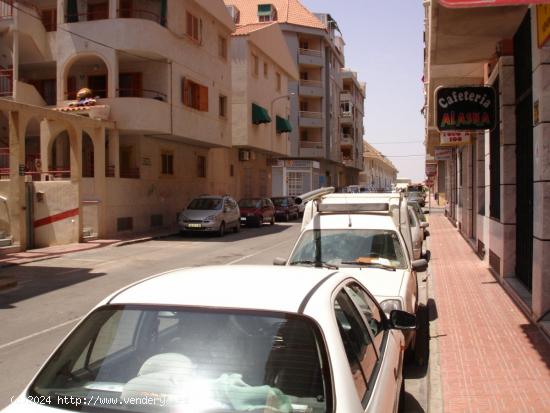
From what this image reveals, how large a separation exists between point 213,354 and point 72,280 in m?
11.6

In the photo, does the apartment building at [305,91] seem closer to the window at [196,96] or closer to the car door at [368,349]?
the window at [196,96]

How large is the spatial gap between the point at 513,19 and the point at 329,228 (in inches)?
192

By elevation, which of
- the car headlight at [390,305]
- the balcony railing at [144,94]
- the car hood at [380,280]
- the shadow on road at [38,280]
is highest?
the balcony railing at [144,94]

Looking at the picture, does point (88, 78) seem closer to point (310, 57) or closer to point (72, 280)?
point (72, 280)

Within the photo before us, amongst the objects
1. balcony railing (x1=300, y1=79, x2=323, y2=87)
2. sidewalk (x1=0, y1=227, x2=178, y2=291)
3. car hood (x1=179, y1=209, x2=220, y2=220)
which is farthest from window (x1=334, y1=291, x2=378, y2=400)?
balcony railing (x1=300, y1=79, x2=323, y2=87)

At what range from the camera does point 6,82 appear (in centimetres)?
2606

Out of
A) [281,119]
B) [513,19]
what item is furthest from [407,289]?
[281,119]

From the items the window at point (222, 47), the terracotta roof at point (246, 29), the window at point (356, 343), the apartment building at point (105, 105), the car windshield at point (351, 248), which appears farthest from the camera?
the terracotta roof at point (246, 29)

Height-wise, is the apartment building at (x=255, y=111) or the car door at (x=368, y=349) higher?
the apartment building at (x=255, y=111)

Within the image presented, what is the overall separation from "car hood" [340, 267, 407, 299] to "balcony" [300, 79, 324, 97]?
51260 mm

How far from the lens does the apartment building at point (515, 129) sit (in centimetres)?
750

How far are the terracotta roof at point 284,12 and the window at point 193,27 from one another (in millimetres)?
24917

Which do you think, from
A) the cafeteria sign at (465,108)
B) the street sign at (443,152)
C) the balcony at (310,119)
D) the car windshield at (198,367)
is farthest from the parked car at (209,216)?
the balcony at (310,119)

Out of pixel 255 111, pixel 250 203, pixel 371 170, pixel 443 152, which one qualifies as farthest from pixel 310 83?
pixel 371 170
